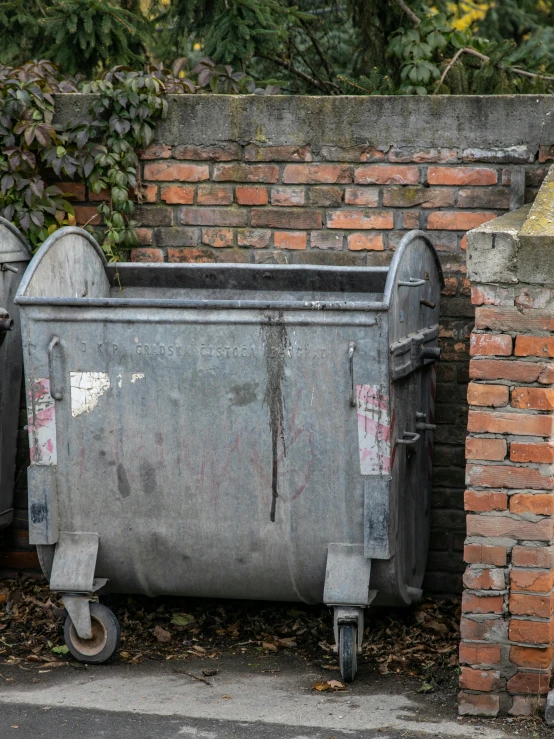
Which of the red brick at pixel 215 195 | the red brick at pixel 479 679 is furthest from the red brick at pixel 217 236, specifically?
the red brick at pixel 479 679

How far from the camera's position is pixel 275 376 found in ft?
11.7

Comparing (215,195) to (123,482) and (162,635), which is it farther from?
(162,635)

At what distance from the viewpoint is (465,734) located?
3254mm

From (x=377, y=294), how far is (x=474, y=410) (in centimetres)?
115

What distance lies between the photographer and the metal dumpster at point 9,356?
14.1 feet

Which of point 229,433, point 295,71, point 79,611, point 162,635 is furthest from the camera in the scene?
point 295,71

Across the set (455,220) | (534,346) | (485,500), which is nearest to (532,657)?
(485,500)

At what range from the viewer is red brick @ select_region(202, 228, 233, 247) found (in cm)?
473

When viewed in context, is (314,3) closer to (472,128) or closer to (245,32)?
(245,32)

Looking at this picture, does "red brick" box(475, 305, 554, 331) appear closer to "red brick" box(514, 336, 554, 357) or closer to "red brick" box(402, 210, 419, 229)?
"red brick" box(514, 336, 554, 357)

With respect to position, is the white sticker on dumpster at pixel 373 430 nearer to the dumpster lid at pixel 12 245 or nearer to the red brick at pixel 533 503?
the red brick at pixel 533 503

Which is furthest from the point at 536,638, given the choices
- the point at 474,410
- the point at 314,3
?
the point at 314,3

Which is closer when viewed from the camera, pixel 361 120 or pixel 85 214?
pixel 361 120

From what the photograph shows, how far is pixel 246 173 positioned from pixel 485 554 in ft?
7.25
